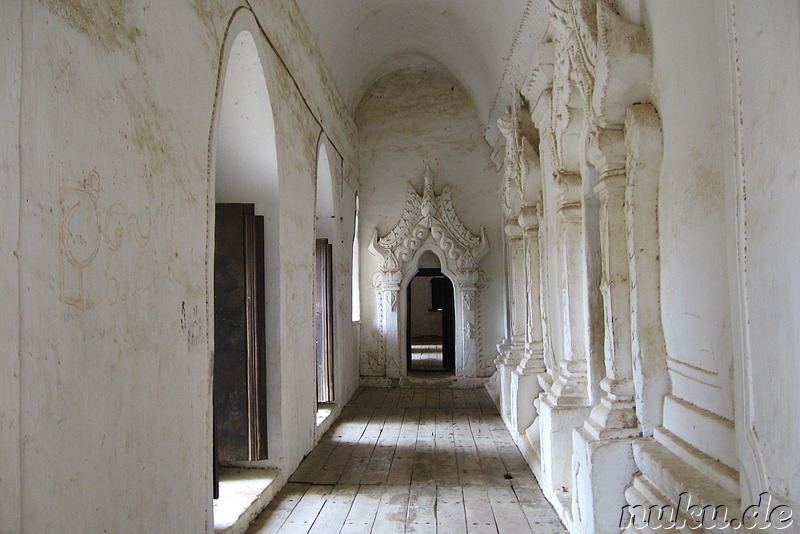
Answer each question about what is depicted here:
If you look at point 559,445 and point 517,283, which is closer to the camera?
point 559,445

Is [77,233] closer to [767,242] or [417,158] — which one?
[767,242]

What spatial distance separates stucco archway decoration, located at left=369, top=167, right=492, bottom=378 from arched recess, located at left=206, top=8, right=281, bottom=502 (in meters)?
4.72

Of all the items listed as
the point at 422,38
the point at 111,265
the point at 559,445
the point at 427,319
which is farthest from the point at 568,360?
the point at 427,319

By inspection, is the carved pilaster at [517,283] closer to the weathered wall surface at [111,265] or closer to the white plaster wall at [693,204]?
the white plaster wall at [693,204]

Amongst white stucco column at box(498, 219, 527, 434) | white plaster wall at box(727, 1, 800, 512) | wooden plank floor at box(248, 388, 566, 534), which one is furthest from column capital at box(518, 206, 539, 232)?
white plaster wall at box(727, 1, 800, 512)

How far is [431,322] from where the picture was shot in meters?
17.8

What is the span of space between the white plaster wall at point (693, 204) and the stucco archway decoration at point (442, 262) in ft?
20.2

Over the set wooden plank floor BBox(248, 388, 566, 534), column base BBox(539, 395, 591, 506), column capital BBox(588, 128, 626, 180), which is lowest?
wooden plank floor BBox(248, 388, 566, 534)

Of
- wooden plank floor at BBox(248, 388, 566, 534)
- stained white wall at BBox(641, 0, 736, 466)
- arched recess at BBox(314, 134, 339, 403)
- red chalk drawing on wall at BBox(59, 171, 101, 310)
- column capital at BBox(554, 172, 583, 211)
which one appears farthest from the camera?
arched recess at BBox(314, 134, 339, 403)

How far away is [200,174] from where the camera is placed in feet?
8.95

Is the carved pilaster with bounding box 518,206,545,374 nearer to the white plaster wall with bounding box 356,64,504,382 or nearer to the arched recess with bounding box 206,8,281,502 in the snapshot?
the arched recess with bounding box 206,8,281,502

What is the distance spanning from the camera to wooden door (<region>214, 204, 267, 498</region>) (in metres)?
3.99

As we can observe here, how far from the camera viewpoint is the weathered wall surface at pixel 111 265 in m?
1.48

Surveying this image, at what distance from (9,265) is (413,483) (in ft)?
11.3
